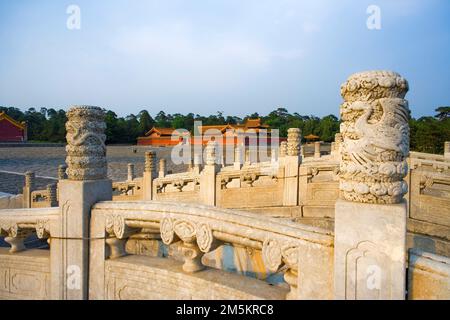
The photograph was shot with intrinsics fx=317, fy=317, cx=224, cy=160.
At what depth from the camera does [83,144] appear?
2807mm

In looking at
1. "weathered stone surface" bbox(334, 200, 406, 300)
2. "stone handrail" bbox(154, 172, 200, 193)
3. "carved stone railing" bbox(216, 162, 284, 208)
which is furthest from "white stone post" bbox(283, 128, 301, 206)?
"weathered stone surface" bbox(334, 200, 406, 300)

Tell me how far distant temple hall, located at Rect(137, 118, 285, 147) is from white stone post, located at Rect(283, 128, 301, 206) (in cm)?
1979

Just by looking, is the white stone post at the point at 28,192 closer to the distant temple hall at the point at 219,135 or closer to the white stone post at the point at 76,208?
the white stone post at the point at 76,208

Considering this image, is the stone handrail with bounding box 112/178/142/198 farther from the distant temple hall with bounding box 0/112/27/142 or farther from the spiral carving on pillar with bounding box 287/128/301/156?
the distant temple hall with bounding box 0/112/27/142

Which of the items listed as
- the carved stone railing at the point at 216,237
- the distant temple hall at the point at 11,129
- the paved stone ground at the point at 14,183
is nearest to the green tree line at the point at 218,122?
the distant temple hall at the point at 11,129

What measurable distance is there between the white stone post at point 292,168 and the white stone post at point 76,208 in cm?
464

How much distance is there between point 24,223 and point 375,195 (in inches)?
122

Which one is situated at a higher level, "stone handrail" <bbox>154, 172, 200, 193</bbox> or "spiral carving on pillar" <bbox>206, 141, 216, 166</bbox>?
"spiral carving on pillar" <bbox>206, 141, 216, 166</bbox>

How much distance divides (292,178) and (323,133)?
1140 inches

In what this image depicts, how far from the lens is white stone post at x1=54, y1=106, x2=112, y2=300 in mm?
Result: 2789

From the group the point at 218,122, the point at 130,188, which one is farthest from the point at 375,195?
the point at 218,122

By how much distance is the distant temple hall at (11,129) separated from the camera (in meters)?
33.3
